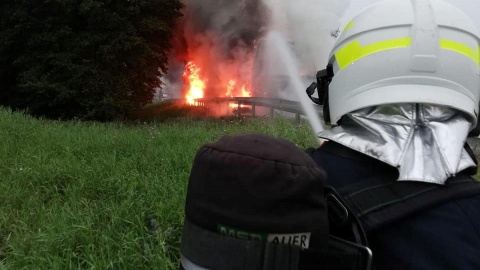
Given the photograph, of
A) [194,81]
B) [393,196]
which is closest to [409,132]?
[393,196]

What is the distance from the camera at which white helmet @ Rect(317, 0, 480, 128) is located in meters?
1.20

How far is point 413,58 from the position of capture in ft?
3.98

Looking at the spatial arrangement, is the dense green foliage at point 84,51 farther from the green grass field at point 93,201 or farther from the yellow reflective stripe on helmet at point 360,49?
the yellow reflective stripe on helmet at point 360,49

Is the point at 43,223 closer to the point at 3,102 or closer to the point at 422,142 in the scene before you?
the point at 422,142

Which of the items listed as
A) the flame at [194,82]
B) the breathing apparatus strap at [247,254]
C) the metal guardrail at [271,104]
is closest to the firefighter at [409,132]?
the breathing apparatus strap at [247,254]

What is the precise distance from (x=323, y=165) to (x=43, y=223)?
8.84 feet

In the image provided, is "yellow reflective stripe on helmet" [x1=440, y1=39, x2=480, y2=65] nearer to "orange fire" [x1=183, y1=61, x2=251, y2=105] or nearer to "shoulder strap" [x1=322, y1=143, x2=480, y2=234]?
"shoulder strap" [x1=322, y1=143, x2=480, y2=234]

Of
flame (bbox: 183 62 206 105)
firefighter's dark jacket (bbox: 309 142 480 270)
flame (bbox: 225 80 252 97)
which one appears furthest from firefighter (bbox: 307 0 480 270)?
flame (bbox: 183 62 206 105)

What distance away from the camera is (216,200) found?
37.3 inches

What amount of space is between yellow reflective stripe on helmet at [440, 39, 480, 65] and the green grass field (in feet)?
6.33

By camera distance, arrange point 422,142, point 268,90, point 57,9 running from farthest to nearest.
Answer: point 268,90 → point 57,9 → point 422,142

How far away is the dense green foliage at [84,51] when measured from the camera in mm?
13906

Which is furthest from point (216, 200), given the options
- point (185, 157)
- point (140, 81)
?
point (140, 81)

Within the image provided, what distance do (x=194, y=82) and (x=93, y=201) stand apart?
77.6 feet
